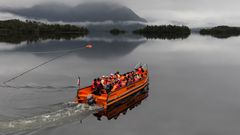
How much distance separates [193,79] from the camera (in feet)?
115

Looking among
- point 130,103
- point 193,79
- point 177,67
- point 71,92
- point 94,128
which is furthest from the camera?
point 177,67

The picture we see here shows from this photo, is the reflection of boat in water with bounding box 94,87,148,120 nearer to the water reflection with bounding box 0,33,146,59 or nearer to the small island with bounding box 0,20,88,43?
the water reflection with bounding box 0,33,146,59

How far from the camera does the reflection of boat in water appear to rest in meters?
21.6

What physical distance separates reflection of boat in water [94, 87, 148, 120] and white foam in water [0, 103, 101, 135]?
2.57ft

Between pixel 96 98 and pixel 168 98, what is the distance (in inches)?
285

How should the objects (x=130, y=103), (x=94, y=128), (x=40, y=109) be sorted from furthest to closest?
1. (x=130, y=103)
2. (x=40, y=109)
3. (x=94, y=128)

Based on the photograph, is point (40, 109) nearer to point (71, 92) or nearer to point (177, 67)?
point (71, 92)

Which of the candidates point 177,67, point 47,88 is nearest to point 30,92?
point 47,88

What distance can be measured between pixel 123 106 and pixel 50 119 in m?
7.24

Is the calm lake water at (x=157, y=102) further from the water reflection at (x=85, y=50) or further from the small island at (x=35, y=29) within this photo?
the small island at (x=35, y=29)

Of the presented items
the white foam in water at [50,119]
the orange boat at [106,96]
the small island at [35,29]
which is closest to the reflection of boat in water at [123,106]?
the orange boat at [106,96]

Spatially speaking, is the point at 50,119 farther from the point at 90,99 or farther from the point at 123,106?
the point at 123,106

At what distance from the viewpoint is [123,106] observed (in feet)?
79.3

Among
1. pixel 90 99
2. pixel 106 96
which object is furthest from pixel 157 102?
pixel 90 99
